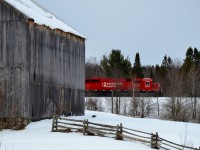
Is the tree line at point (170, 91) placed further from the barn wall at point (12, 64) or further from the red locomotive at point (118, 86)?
the barn wall at point (12, 64)

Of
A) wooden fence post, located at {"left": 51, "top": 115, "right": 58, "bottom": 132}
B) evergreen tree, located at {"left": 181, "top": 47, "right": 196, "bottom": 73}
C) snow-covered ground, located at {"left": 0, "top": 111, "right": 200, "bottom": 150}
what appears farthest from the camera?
evergreen tree, located at {"left": 181, "top": 47, "right": 196, "bottom": 73}

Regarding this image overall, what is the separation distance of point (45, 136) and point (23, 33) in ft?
23.9

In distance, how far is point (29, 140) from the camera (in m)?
23.3

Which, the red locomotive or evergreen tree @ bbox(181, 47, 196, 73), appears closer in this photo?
the red locomotive

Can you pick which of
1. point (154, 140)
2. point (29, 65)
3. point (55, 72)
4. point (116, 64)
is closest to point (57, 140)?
point (154, 140)

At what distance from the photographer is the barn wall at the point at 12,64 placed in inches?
1115

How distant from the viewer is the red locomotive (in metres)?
66.7

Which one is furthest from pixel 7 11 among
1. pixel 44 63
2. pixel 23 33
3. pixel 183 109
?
pixel 183 109

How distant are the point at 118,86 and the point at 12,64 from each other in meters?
38.7

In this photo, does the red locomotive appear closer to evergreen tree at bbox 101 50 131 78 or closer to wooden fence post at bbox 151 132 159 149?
evergreen tree at bbox 101 50 131 78

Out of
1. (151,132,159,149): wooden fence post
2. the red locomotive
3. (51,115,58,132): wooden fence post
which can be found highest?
the red locomotive

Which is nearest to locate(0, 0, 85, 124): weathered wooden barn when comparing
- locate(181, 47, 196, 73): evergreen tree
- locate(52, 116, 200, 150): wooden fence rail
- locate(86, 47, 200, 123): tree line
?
locate(52, 116, 200, 150): wooden fence rail

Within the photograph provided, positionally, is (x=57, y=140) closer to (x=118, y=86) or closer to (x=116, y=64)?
(x=118, y=86)

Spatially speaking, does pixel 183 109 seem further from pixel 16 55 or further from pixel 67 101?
pixel 16 55
